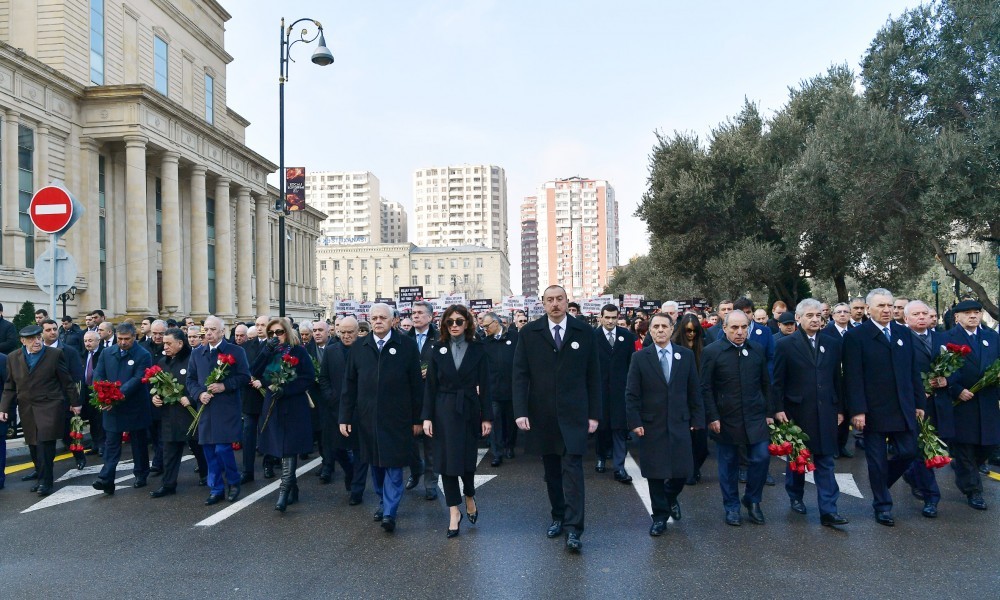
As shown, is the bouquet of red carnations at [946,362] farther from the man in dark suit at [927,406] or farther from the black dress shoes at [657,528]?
the black dress shoes at [657,528]

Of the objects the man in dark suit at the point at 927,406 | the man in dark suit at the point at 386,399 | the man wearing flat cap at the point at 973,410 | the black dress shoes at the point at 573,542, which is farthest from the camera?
the man wearing flat cap at the point at 973,410

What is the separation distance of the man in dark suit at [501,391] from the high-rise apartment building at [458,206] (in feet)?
604

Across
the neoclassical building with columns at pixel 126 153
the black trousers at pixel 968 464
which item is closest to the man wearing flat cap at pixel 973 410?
the black trousers at pixel 968 464

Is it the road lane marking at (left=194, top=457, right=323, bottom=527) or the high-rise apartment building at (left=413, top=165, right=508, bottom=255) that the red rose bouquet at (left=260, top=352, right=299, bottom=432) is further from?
the high-rise apartment building at (left=413, top=165, right=508, bottom=255)

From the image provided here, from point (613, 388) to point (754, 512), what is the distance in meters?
2.86

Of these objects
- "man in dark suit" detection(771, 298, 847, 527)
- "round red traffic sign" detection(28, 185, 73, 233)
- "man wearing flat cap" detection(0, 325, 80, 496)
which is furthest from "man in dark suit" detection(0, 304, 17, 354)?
"man in dark suit" detection(771, 298, 847, 527)

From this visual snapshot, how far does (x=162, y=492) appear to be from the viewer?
8.38 meters

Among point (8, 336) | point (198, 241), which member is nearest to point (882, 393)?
point (8, 336)

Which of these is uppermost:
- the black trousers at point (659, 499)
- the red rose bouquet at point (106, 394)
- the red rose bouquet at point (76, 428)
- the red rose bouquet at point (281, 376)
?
the red rose bouquet at point (281, 376)

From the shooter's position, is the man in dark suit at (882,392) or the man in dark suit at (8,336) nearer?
the man in dark suit at (882,392)

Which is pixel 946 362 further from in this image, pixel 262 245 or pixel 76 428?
pixel 262 245

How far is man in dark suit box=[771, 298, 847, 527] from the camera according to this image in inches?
264

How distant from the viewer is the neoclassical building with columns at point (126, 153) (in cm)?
2991

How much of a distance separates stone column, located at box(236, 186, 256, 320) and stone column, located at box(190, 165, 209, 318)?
6.80 metres
